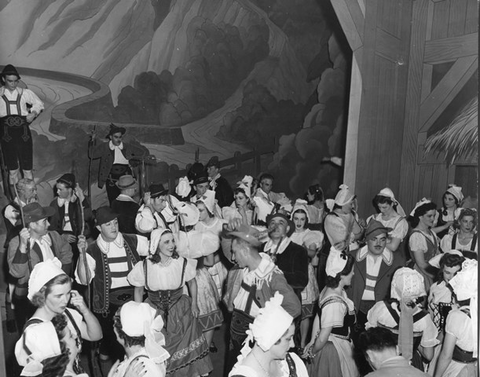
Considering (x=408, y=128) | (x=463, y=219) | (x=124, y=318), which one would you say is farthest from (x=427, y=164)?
(x=124, y=318)

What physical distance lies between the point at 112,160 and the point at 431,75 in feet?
19.9

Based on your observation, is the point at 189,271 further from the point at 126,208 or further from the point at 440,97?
the point at 440,97

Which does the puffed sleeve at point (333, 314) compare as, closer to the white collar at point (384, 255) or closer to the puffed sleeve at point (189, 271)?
the white collar at point (384, 255)

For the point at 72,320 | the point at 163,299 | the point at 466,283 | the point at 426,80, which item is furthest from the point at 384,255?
the point at 426,80

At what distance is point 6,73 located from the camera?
709 cm

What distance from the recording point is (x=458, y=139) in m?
9.00

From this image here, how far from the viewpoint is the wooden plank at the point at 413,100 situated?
8.77m

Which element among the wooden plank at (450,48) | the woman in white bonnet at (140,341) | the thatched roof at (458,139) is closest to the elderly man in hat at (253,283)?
the woman in white bonnet at (140,341)

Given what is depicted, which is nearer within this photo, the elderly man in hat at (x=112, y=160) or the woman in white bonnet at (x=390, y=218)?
the woman in white bonnet at (x=390, y=218)

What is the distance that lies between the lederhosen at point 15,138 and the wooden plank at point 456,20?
7.45 m

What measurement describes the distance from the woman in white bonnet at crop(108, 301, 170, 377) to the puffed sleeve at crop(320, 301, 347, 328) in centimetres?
145

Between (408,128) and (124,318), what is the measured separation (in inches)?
280

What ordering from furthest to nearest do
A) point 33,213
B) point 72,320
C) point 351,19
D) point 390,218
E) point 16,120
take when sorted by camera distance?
point 16,120 < point 351,19 < point 390,218 < point 33,213 < point 72,320

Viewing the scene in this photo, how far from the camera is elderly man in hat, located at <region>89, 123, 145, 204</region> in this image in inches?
330
